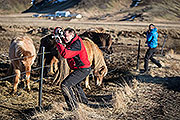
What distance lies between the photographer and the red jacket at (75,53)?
3.66 m

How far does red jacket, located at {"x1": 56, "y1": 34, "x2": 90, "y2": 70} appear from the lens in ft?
12.0

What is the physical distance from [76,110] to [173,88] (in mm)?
3724

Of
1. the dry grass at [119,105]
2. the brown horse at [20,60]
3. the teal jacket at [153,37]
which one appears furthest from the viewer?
the teal jacket at [153,37]

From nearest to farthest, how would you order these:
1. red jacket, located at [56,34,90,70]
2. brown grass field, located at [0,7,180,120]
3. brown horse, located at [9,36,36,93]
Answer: red jacket, located at [56,34,90,70]
brown grass field, located at [0,7,180,120]
brown horse, located at [9,36,36,93]

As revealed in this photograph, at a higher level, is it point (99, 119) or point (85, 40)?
point (85, 40)

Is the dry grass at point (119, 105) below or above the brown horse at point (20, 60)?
below

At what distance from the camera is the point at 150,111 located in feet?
14.5

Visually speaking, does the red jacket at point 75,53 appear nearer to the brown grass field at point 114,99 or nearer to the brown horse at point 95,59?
the brown grass field at point 114,99

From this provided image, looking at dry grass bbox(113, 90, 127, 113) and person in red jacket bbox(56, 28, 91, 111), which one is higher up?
person in red jacket bbox(56, 28, 91, 111)

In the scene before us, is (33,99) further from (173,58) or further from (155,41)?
(173,58)

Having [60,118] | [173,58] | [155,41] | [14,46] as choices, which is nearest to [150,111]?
[60,118]

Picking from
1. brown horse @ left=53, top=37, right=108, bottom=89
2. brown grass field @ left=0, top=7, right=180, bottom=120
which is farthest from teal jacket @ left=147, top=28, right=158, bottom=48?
brown horse @ left=53, top=37, right=108, bottom=89

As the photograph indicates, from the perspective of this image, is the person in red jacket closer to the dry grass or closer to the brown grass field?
the brown grass field

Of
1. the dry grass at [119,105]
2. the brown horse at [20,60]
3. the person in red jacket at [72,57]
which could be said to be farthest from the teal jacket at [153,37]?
the brown horse at [20,60]
